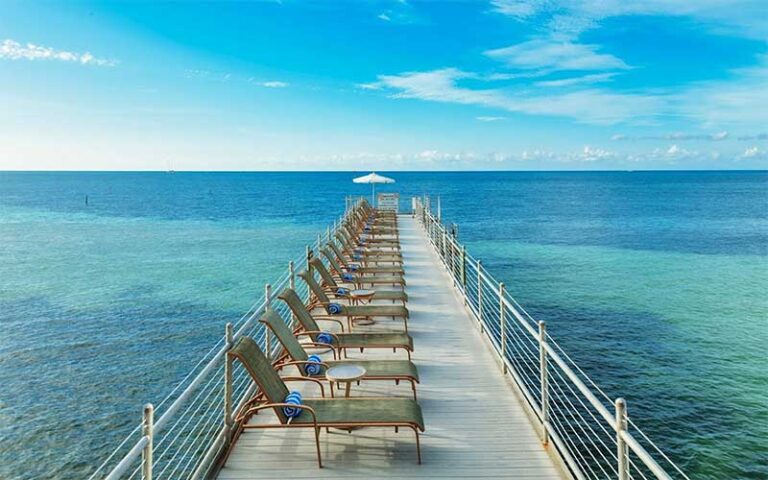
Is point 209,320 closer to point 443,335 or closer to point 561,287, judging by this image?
point 443,335

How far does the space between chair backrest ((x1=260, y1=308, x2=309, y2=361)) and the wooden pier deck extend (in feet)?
1.34

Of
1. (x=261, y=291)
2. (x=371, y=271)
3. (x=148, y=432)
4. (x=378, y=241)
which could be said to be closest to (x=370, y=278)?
(x=371, y=271)

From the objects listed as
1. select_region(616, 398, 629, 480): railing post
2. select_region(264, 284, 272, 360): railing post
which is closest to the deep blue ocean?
select_region(264, 284, 272, 360): railing post

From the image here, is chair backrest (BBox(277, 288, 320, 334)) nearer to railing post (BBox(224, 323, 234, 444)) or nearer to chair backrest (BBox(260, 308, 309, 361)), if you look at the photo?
chair backrest (BBox(260, 308, 309, 361))

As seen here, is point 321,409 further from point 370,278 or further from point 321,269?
point 370,278

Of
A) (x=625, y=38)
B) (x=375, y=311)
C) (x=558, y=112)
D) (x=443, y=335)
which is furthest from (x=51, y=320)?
(x=558, y=112)

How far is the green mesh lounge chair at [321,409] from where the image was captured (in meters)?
3.85

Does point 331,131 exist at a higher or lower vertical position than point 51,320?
higher

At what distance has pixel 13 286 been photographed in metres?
20.1

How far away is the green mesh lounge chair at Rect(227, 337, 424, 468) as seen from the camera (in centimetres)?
385

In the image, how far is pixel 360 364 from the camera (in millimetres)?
5172

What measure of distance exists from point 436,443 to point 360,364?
4.21ft

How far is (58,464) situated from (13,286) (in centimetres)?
1580

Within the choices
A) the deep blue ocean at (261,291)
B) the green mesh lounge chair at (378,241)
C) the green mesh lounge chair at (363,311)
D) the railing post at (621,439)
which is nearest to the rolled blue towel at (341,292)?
the green mesh lounge chair at (363,311)
